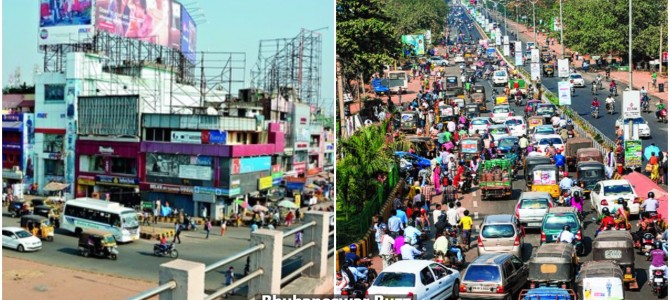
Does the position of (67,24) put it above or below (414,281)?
above

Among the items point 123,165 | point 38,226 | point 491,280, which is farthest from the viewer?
point 123,165

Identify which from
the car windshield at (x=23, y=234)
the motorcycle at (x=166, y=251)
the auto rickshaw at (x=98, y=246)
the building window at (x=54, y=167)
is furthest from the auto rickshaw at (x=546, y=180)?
the building window at (x=54, y=167)

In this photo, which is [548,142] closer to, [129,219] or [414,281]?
[414,281]

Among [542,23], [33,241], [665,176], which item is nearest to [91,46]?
[33,241]

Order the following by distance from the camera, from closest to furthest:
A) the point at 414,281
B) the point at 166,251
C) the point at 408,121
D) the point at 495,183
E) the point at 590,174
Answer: the point at 414,281
the point at 590,174
the point at 495,183
the point at 166,251
the point at 408,121

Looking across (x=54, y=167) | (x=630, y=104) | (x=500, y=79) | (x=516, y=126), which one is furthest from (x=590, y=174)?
(x=54, y=167)

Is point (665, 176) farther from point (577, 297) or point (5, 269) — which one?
point (5, 269)
